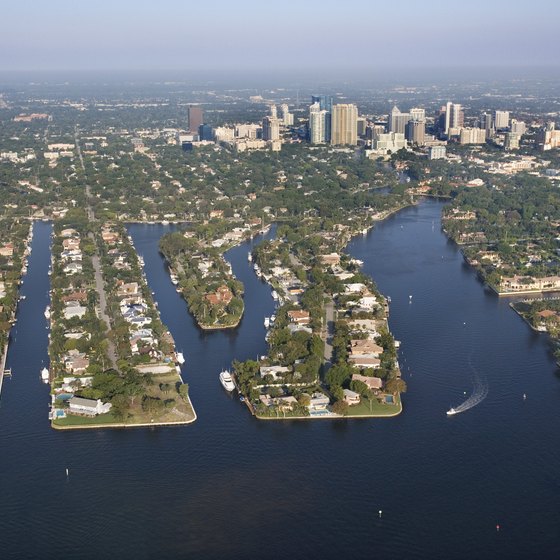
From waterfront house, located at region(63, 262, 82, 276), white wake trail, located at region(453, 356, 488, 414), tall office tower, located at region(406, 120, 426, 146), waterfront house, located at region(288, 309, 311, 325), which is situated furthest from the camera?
tall office tower, located at region(406, 120, 426, 146)

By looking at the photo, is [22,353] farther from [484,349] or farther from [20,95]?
[20,95]

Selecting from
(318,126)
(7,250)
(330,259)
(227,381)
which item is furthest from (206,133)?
(227,381)

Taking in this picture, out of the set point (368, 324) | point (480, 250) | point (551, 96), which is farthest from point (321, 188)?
point (551, 96)

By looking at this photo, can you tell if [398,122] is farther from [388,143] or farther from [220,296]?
[220,296]

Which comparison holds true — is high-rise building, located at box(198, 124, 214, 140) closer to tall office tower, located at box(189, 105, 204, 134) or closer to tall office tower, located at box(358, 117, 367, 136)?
tall office tower, located at box(189, 105, 204, 134)

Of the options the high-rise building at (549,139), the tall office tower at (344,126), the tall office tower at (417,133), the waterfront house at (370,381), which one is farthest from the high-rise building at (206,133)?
the waterfront house at (370,381)

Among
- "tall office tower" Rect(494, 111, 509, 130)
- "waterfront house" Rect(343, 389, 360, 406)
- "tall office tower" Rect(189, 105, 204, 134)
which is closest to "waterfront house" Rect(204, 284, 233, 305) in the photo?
"waterfront house" Rect(343, 389, 360, 406)
